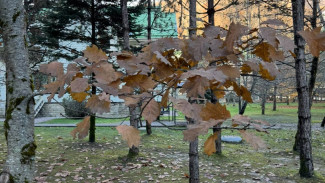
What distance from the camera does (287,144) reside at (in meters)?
10.0

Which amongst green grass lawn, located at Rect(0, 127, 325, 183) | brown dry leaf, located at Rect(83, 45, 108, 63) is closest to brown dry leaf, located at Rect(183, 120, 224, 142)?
brown dry leaf, located at Rect(83, 45, 108, 63)

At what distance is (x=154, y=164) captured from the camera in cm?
642

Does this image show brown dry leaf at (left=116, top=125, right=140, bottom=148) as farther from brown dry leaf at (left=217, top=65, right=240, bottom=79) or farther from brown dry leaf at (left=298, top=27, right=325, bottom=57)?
brown dry leaf at (left=298, top=27, right=325, bottom=57)

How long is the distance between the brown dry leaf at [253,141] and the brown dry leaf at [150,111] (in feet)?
0.95

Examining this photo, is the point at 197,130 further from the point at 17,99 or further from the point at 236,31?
the point at 17,99

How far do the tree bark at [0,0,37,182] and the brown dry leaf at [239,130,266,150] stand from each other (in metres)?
1.64

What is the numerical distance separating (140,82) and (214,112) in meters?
0.26

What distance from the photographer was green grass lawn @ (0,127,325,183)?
5.47m

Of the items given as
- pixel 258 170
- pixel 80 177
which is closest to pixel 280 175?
pixel 258 170

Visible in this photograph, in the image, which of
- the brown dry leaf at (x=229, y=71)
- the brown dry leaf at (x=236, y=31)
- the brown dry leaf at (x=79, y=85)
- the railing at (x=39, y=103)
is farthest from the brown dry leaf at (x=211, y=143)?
the railing at (x=39, y=103)

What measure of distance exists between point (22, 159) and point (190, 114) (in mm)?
1603

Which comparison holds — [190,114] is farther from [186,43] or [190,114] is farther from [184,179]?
[184,179]

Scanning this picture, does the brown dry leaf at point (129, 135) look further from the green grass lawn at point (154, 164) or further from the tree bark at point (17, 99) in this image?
the green grass lawn at point (154, 164)

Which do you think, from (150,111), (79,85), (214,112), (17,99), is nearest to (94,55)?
(79,85)
